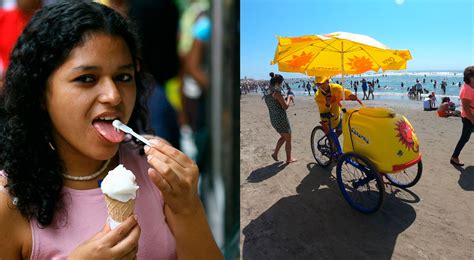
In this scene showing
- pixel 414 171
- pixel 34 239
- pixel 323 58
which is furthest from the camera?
pixel 323 58

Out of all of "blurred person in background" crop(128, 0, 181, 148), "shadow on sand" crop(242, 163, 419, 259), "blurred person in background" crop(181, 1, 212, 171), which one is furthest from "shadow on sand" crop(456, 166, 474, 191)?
"blurred person in background" crop(128, 0, 181, 148)

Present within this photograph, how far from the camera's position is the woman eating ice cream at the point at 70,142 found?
0.76 meters

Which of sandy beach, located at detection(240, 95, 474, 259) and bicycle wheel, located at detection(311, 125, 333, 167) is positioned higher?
bicycle wheel, located at detection(311, 125, 333, 167)

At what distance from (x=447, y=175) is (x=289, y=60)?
211 centimetres

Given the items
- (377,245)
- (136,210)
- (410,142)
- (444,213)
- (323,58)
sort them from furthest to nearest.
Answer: (323,58) < (444,213) < (410,142) < (377,245) < (136,210)

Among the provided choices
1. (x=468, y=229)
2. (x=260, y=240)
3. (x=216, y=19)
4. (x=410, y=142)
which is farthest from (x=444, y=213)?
(x=216, y=19)

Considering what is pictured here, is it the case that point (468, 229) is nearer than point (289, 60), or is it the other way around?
point (468, 229)

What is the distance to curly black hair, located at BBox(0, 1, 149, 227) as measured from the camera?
78 cm

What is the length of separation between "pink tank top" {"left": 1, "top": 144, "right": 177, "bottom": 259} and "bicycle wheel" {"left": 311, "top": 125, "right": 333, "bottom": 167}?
9.68 ft

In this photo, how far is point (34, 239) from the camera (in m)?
0.76

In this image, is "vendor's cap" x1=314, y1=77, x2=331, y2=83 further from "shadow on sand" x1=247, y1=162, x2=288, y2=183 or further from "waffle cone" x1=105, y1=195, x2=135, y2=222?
"waffle cone" x1=105, y1=195, x2=135, y2=222

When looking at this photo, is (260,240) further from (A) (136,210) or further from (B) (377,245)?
(A) (136,210)

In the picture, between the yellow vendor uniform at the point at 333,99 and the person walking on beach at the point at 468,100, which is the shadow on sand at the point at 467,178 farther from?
the yellow vendor uniform at the point at 333,99

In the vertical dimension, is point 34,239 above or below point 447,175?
above
